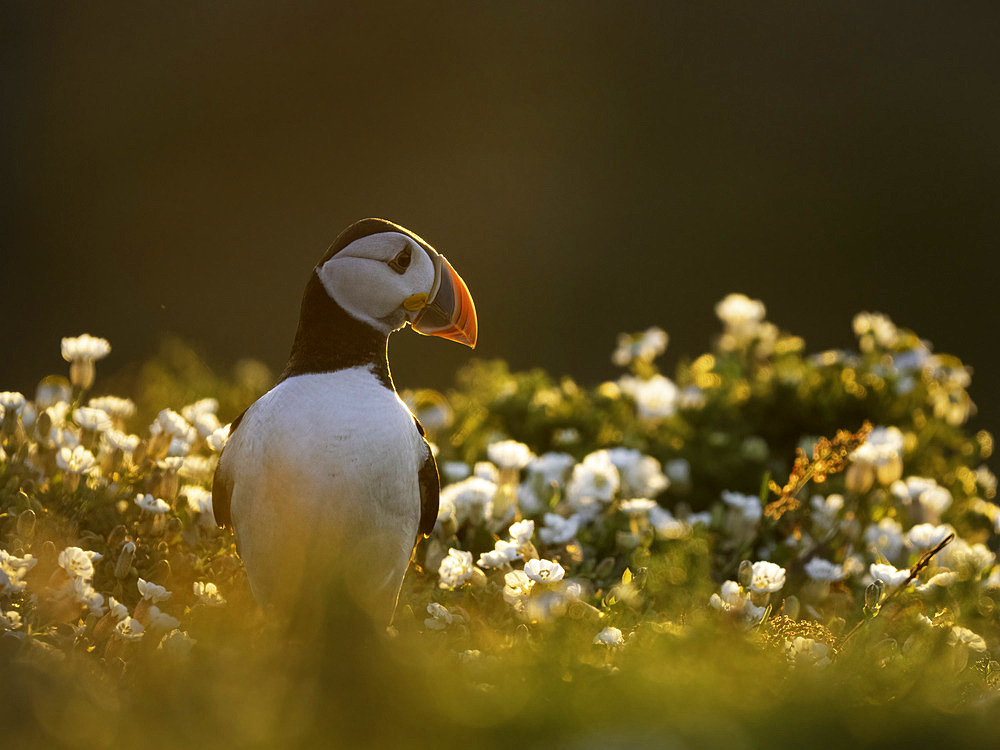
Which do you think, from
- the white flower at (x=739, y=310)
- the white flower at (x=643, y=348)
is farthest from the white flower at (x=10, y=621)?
the white flower at (x=739, y=310)

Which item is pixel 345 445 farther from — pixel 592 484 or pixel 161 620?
pixel 592 484

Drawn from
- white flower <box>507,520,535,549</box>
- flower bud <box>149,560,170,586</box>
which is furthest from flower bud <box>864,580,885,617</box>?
flower bud <box>149,560,170,586</box>

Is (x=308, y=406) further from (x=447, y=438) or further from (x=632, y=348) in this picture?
(x=632, y=348)

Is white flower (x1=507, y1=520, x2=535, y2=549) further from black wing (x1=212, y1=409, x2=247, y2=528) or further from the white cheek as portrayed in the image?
black wing (x1=212, y1=409, x2=247, y2=528)

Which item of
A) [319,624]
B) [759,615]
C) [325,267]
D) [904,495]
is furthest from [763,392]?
[319,624]

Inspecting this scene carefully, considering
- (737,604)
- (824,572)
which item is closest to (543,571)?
(737,604)

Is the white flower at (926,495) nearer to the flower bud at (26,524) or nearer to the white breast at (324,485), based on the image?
the white breast at (324,485)

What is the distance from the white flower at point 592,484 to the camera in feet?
12.6

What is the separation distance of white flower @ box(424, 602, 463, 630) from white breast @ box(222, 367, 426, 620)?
0.16 meters

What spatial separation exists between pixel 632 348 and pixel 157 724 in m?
4.36

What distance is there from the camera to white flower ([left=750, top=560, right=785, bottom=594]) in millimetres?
2809

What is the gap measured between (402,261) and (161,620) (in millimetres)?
1187

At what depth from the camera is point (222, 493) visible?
2863 mm

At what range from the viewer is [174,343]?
611 centimetres
